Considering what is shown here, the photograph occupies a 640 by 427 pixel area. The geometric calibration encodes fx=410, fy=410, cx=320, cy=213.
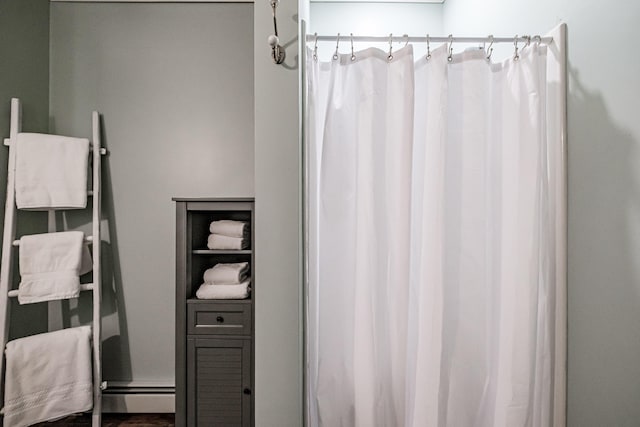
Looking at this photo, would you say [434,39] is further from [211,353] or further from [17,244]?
[17,244]

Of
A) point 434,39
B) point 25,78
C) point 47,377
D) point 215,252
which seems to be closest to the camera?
point 434,39

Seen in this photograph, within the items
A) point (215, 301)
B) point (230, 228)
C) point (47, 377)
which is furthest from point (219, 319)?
point (47, 377)

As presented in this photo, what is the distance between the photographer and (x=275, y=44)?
130 cm

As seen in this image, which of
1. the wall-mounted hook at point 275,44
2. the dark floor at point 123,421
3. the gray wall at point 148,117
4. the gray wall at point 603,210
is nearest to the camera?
the gray wall at point 603,210

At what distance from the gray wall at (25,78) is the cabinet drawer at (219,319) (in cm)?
106

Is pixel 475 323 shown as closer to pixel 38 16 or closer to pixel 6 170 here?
pixel 6 170

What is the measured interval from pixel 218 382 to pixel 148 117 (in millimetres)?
1649

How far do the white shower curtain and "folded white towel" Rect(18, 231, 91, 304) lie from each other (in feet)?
4.96

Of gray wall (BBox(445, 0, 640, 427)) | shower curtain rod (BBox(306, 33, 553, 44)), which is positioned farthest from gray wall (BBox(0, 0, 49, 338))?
gray wall (BBox(445, 0, 640, 427))

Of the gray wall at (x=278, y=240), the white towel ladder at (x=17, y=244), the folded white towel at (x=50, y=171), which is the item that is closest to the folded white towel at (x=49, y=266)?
the white towel ladder at (x=17, y=244)

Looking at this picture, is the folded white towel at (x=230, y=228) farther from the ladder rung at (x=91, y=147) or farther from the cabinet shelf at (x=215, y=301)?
the ladder rung at (x=91, y=147)

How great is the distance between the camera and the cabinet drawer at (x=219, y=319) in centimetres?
214

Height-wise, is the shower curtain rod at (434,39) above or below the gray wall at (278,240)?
above

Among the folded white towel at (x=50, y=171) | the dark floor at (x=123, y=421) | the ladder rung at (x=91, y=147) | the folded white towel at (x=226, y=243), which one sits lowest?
A: the dark floor at (x=123, y=421)
